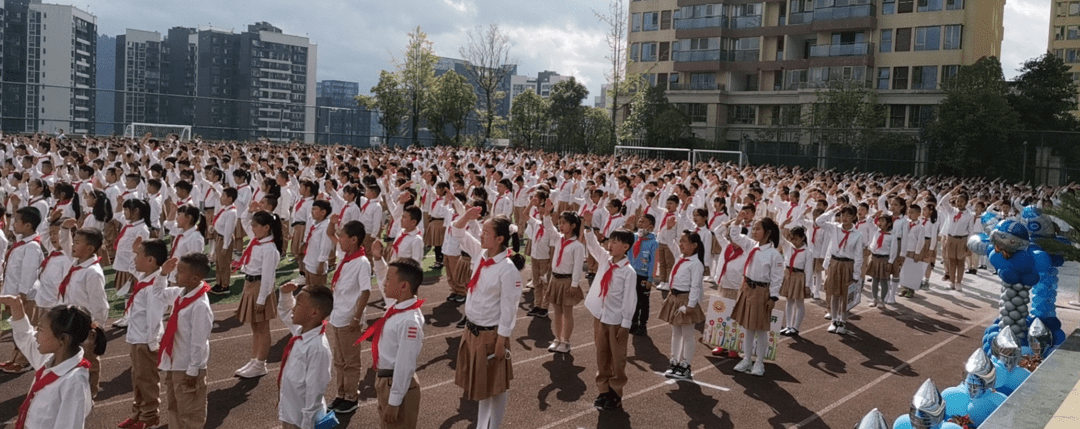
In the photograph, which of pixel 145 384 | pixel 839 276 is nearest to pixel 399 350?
pixel 145 384

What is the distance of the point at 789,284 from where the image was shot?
10312 millimetres

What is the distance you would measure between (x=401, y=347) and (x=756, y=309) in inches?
184

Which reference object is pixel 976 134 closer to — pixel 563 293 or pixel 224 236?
pixel 563 293

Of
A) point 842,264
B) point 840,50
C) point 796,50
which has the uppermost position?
point 796,50

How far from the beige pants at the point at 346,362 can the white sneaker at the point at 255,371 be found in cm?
118

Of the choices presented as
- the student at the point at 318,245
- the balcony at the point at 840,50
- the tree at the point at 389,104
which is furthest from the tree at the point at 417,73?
the student at the point at 318,245

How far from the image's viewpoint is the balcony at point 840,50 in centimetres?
4375

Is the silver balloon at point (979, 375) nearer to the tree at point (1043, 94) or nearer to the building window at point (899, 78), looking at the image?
the tree at point (1043, 94)

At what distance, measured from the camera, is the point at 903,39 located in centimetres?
4300

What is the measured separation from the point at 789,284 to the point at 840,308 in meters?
1.30

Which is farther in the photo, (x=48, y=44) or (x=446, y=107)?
(x=48, y=44)

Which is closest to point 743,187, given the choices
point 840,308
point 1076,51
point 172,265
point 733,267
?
point 840,308

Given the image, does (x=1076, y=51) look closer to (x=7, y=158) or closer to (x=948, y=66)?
(x=948, y=66)

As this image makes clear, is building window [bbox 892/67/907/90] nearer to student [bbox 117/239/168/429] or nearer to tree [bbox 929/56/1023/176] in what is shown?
tree [bbox 929/56/1023/176]
